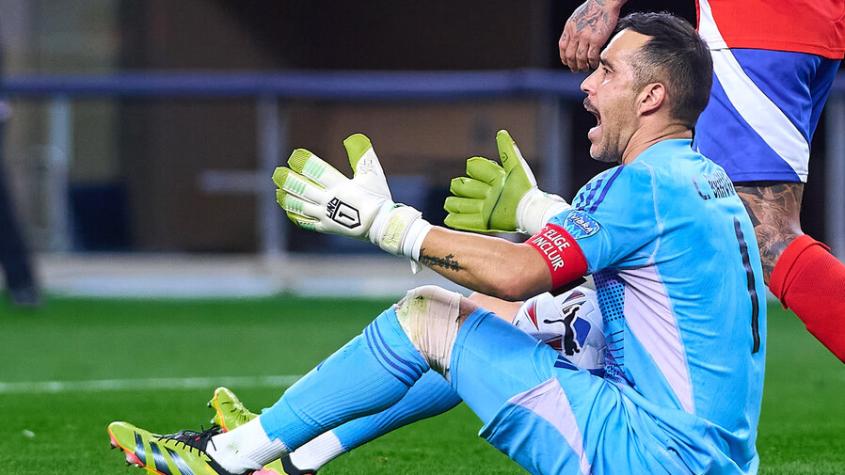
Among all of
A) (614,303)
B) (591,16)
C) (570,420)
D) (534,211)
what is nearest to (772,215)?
(591,16)

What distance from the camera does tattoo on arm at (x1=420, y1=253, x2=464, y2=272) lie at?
3127 millimetres

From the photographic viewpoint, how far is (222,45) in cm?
1619

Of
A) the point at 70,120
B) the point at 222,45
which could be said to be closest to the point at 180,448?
the point at 70,120

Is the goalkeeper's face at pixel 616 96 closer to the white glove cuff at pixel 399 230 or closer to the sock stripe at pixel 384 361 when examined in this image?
the white glove cuff at pixel 399 230

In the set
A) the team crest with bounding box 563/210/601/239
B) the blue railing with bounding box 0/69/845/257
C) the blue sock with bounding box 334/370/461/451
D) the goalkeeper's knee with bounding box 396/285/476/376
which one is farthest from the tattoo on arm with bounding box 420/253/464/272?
the blue railing with bounding box 0/69/845/257

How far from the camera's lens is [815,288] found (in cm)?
420

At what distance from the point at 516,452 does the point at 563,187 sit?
8.40 m

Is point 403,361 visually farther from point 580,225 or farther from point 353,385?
point 580,225

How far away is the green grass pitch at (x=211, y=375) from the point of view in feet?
14.8

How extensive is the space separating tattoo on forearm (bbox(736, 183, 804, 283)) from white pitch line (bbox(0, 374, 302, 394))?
8.45 ft

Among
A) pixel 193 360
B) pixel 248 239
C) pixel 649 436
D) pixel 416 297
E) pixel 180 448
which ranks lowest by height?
pixel 248 239

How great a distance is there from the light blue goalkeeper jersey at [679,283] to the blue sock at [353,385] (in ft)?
1.63

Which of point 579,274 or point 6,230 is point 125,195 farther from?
point 579,274

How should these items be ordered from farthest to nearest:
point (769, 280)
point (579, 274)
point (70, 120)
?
point (70, 120) < point (769, 280) < point (579, 274)
